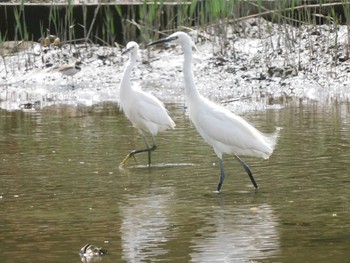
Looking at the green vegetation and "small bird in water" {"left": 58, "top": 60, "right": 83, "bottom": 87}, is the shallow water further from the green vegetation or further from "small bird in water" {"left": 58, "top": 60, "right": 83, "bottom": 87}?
the green vegetation

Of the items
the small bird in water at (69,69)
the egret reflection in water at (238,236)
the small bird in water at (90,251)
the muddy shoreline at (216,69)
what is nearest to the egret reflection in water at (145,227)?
the small bird in water at (90,251)

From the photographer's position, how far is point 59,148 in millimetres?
10922

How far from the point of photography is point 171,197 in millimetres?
8367

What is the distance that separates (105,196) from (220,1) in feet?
28.8

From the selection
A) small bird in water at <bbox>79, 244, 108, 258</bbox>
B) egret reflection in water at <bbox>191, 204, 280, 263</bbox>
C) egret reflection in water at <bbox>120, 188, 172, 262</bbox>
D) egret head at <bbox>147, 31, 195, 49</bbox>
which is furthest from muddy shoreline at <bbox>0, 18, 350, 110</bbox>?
small bird in water at <bbox>79, 244, 108, 258</bbox>

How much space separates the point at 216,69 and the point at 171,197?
8.95m

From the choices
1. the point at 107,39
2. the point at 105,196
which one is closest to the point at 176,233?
the point at 105,196

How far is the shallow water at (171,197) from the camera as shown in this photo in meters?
6.66

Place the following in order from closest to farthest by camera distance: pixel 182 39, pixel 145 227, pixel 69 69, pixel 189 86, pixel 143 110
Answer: pixel 145 227 → pixel 189 86 → pixel 182 39 → pixel 143 110 → pixel 69 69

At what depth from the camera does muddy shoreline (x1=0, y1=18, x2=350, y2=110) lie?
52.1 ft

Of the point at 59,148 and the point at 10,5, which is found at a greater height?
the point at 10,5

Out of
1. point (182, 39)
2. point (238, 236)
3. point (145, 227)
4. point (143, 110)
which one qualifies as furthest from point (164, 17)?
point (238, 236)

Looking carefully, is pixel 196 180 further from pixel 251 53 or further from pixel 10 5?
pixel 10 5

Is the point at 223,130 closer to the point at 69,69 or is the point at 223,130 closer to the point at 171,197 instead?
the point at 171,197
